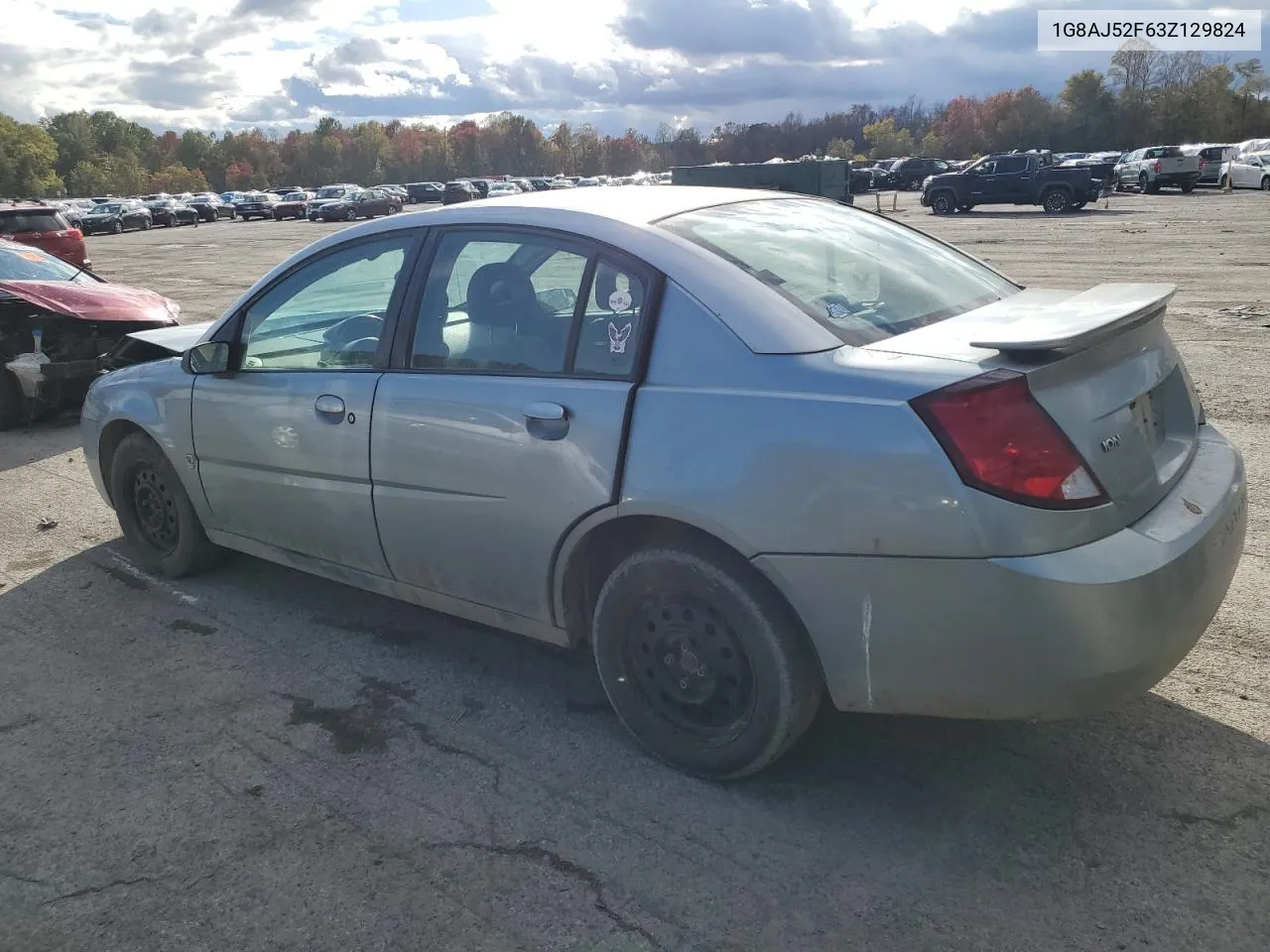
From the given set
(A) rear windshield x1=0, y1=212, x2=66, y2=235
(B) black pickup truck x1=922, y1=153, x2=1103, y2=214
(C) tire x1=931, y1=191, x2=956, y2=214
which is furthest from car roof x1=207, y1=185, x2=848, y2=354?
(C) tire x1=931, y1=191, x2=956, y2=214

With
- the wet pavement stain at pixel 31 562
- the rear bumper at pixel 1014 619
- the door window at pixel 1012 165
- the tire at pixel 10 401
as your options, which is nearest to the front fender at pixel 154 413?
the wet pavement stain at pixel 31 562

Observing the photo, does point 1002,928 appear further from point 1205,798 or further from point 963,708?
point 1205,798

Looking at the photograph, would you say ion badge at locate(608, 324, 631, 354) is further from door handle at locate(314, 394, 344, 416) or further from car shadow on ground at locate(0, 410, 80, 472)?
car shadow on ground at locate(0, 410, 80, 472)

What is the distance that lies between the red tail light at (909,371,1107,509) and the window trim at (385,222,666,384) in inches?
33.2

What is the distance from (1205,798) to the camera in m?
2.76

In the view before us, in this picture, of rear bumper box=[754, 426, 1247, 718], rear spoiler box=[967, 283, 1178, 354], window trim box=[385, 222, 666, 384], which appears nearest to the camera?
rear bumper box=[754, 426, 1247, 718]

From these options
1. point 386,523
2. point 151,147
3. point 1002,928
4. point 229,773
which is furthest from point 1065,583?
point 151,147

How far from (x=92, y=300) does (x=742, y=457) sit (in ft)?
24.9

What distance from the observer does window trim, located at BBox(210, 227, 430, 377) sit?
11.8ft

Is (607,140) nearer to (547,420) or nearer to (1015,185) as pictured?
(1015,185)

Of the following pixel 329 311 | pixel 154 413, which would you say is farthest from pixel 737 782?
pixel 154 413

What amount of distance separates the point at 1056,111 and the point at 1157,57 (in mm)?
8923

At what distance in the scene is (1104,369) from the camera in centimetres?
268

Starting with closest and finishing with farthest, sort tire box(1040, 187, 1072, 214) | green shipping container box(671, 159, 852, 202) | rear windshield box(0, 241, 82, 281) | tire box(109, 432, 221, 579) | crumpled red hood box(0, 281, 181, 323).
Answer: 1. tire box(109, 432, 221, 579)
2. crumpled red hood box(0, 281, 181, 323)
3. rear windshield box(0, 241, 82, 281)
4. green shipping container box(671, 159, 852, 202)
5. tire box(1040, 187, 1072, 214)
